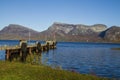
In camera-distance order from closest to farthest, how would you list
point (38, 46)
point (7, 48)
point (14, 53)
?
point (7, 48) < point (14, 53) < point (38, 46)

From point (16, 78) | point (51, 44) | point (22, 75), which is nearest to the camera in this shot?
point (16, 78)

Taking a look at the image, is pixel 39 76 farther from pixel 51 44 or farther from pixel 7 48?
pixel 51 44

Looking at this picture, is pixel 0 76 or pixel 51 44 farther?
pixel 51 44

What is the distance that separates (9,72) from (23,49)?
2655 centimetres

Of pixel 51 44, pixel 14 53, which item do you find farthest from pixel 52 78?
pixel 51 44

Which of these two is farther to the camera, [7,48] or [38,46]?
[38,46]

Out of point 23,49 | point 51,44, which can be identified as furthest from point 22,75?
point 51,44

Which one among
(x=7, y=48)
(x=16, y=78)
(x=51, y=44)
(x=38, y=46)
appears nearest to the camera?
(x=16, y=78)

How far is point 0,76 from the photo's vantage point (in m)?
25.2

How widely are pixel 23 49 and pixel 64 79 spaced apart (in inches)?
1177

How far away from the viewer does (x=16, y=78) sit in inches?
973

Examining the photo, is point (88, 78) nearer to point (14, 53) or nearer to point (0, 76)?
point (0, 76)

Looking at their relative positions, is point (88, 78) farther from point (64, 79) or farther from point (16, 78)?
point (16, 78)

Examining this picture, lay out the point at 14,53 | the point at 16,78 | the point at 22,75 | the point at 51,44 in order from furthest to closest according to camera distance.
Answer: the point at 51,44 < the point at 14,53 < the point at 22,75 < the point at 16,78
